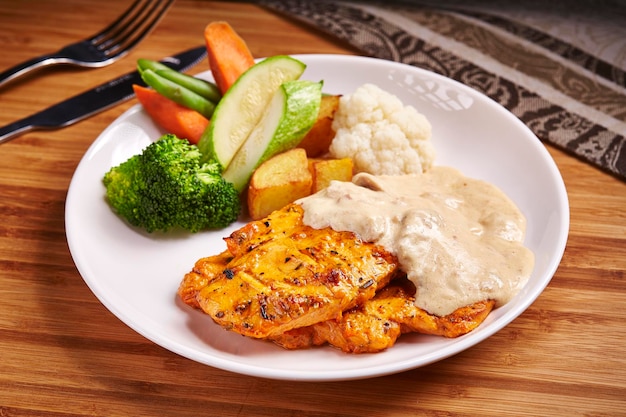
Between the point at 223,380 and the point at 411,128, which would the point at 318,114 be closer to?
the point at 411,128

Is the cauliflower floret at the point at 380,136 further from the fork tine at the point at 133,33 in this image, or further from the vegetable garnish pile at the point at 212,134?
the fork tine at the point at 133,33

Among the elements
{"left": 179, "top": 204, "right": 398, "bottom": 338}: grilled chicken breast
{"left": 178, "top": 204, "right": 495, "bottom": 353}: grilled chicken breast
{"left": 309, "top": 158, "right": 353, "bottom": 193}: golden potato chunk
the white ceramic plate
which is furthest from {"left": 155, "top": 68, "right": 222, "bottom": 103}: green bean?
{"left": 178, "top": 204, "right": 495, "bottom": 353}: grilled chicken breast

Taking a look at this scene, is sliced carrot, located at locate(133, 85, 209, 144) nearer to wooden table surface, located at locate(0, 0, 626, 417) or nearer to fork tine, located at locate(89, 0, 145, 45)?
wooden table surface, located at locate(0, 0, 626, 417)

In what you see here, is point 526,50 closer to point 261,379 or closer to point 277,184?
point 277,184

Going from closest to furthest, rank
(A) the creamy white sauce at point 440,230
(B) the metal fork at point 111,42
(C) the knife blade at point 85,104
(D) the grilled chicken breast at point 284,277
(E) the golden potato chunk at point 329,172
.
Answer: (D) the grilled chicken breast at point 284,277
(A) the creamy white sauce at point 440,230
(E) the golden potato chunk at point 329,172
(C) the knife blade at point 85,104
(B) the metal fork at point 111,42

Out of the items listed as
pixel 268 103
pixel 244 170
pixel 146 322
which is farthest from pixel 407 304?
pixel 268 103

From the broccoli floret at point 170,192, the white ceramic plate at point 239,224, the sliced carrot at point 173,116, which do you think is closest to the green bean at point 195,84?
the sliced carrot at point 173,116
